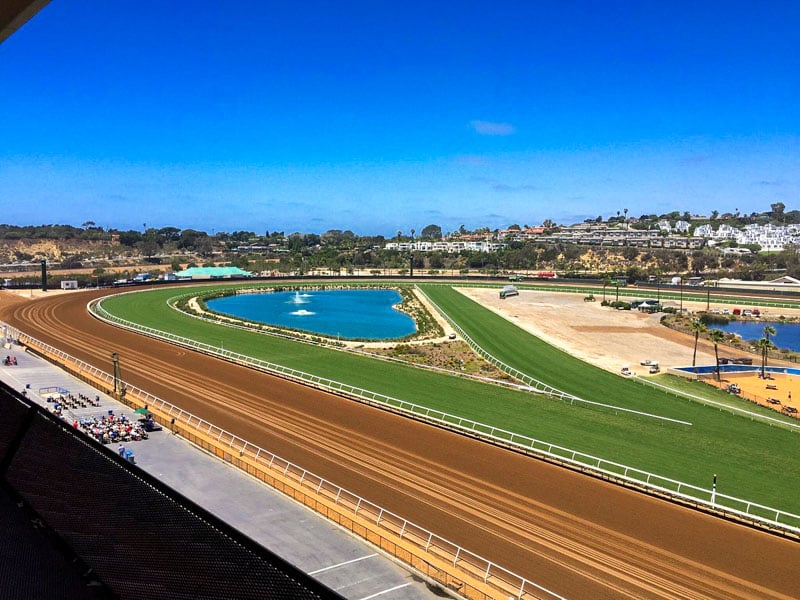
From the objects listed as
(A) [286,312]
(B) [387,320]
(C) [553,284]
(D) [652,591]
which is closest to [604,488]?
(D) [652,591]

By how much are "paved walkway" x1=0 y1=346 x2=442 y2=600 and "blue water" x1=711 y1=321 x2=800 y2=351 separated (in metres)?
49.6

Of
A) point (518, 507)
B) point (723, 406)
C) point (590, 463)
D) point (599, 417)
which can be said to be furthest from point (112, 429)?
point (723, 406)

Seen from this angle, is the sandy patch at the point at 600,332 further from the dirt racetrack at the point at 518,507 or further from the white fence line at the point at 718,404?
the dirt racetrack at the point at 518,507

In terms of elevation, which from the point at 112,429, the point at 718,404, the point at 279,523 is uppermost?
the point at 112,429

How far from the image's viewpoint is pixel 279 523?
1480 cm

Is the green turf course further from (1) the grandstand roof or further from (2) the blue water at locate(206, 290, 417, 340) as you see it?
(1) the grandstand roof

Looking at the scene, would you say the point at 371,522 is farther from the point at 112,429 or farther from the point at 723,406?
the point at 723,406

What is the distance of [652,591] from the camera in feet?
45.5

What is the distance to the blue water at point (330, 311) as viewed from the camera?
5527cm

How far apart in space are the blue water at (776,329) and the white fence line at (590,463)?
128 ft

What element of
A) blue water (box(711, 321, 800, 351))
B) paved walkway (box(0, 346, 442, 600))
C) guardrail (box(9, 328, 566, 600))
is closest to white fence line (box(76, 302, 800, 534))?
guardrail (box(9, 328, 566, 600))

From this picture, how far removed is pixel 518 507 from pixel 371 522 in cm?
438

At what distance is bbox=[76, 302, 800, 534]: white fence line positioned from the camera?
57.9 ft

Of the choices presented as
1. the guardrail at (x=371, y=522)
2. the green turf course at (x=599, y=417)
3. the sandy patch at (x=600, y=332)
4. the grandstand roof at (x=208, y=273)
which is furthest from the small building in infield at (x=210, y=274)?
the guardrail at (x=371, y=522)
